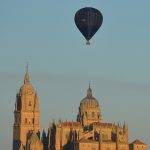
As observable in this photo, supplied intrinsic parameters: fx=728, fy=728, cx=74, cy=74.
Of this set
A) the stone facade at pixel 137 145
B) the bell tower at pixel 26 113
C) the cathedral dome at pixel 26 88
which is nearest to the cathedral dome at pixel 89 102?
the bell tower at pixel 26 113

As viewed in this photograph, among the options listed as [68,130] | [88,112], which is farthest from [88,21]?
[88,112]

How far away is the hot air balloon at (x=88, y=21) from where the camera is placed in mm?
67562

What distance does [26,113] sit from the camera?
122 meters

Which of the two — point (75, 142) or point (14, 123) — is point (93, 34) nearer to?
point (75, 142)

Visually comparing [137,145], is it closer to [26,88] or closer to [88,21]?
[26,88]

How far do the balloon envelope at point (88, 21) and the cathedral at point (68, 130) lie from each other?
43.9 metres

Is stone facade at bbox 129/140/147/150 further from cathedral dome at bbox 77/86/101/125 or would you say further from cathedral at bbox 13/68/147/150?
cathedral dome at bbox 77/86/101/125

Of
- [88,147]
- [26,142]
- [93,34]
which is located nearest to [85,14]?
[93,34]

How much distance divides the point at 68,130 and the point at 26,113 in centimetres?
1046

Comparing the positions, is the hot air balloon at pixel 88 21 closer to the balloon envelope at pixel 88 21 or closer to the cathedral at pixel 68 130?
the balloon envelope at pixel 88 21

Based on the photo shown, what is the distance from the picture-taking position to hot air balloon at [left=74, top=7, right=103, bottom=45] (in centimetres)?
6756

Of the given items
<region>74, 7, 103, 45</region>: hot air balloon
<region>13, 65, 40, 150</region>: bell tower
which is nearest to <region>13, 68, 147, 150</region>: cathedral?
<region>13, 65, 40, 150</region>: bell tower

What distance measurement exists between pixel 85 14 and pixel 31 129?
185ft

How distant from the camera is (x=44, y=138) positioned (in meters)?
118
